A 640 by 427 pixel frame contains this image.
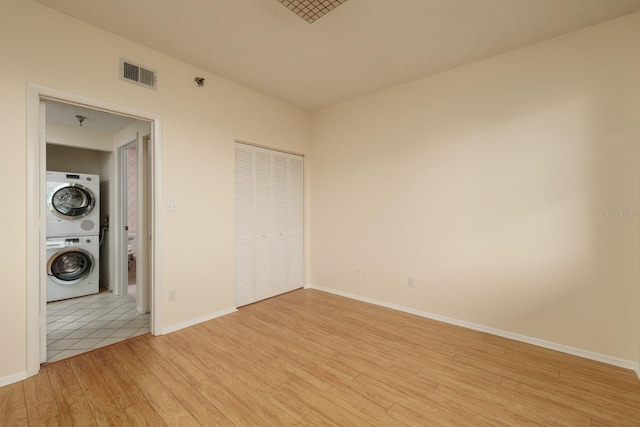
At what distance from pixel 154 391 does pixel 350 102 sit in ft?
12.5

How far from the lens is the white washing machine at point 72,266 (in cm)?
374

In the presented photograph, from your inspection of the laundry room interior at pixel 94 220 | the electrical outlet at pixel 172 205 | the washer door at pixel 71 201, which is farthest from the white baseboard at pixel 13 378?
the washer door at pixel 71 201

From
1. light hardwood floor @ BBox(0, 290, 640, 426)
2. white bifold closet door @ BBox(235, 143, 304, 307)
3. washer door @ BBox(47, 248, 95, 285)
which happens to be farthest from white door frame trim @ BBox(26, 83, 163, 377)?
washer door @ BBox(47, 248, 95, 285)

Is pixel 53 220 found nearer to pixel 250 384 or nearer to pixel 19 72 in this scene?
pixel 19 72

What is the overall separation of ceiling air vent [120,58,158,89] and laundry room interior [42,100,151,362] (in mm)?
686

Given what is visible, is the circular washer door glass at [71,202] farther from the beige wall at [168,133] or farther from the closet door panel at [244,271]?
the closet door panel at [244,271]

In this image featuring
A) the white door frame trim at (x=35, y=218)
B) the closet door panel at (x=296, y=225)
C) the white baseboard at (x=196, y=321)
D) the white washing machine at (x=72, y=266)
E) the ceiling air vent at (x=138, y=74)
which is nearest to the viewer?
the white door frame trim at (x=35, y=218)

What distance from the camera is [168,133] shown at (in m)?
2.76

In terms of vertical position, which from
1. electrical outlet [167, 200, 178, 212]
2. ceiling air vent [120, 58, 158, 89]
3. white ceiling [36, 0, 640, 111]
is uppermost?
white ceiling [36, 0, 640, 111]

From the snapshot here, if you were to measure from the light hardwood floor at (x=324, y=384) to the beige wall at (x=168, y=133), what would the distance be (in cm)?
47

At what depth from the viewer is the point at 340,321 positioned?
305cm

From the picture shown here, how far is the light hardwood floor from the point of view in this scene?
1.64 metres

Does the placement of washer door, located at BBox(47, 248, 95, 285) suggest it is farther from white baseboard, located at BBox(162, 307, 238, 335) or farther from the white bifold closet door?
the white bifold closet door

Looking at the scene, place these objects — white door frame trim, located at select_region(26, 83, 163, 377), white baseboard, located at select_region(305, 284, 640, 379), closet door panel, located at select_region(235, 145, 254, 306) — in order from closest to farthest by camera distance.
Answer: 1. white door frame trim, located at select_region(26, 83, 163, 377)
2. white baseboard, located at select_region(305, 284, 640, 379)
3. closet door panel, located at select_region(235, 145, 254, 306)
